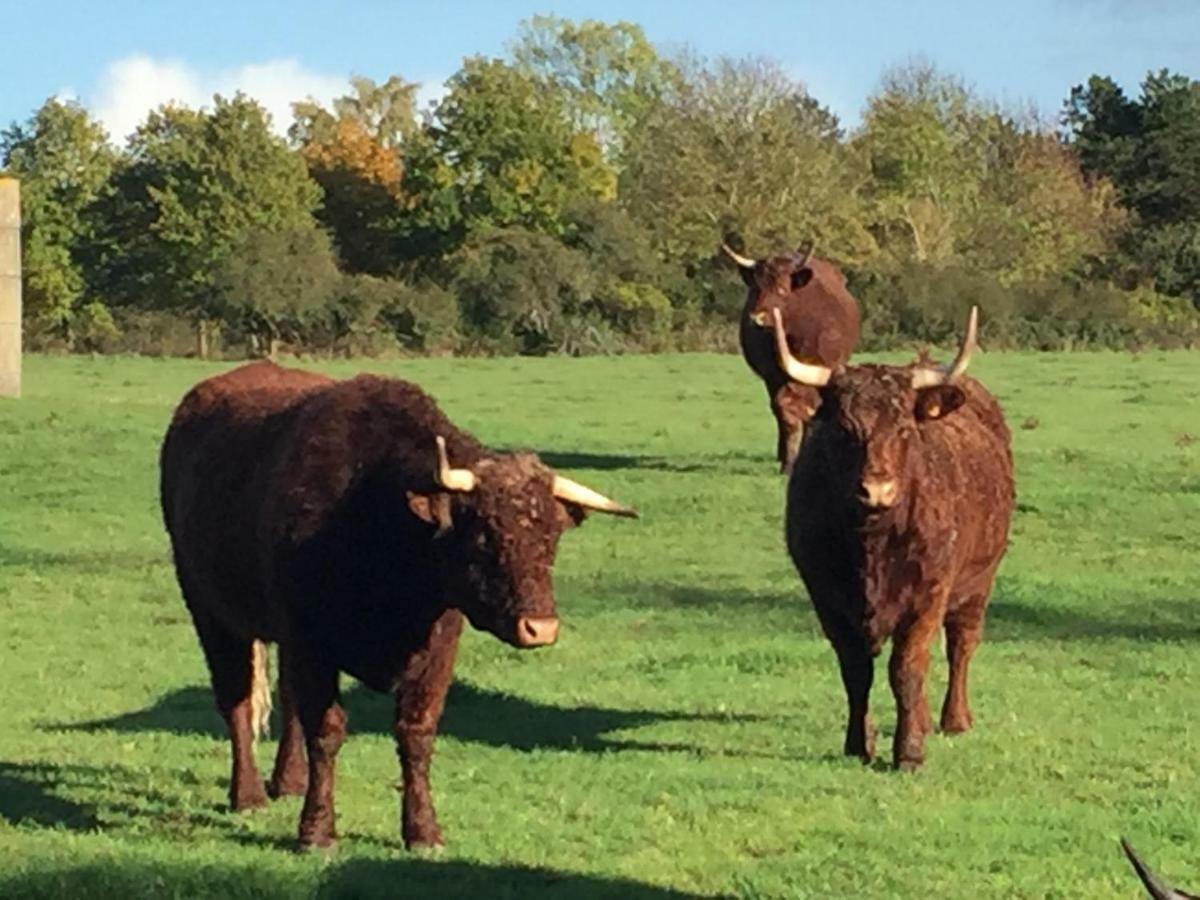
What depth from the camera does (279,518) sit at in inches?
310

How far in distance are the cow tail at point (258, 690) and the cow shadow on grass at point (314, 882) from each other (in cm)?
180

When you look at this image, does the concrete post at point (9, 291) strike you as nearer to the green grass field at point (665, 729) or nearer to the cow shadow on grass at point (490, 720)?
the green grass field at point (665, 729)

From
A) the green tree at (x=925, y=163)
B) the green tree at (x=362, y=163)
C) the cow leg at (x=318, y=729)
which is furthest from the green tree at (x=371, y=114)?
the cow leg at (x=318, y=729)

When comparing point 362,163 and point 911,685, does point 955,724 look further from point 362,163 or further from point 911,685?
point 362,163

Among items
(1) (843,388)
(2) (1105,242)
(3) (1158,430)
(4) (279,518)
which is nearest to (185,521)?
(4) (279,518)

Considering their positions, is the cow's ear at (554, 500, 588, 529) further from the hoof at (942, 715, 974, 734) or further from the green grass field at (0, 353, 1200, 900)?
the hoof at (942, 715, 974, 734)

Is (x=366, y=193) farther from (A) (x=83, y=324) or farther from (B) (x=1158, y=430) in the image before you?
(B) (x=1158, y=430)

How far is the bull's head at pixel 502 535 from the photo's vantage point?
7250 mm

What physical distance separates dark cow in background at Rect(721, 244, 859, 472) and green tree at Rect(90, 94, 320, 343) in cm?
4204

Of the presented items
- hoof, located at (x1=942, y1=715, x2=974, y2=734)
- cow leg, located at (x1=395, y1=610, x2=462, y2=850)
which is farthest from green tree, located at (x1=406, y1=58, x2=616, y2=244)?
cow leg, located at (x1=395, y1=610, x2=462, y2=850)

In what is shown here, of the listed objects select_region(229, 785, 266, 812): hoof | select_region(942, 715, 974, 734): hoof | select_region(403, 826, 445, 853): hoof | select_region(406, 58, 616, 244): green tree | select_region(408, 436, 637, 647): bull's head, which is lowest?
select_region(229, 785, 266, 812): hoof

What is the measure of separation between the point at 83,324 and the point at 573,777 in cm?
5243

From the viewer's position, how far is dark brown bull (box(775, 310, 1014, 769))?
9227 mm

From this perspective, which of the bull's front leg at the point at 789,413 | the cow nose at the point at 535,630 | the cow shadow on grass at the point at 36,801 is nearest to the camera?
the cow nose at the point at 535,630
